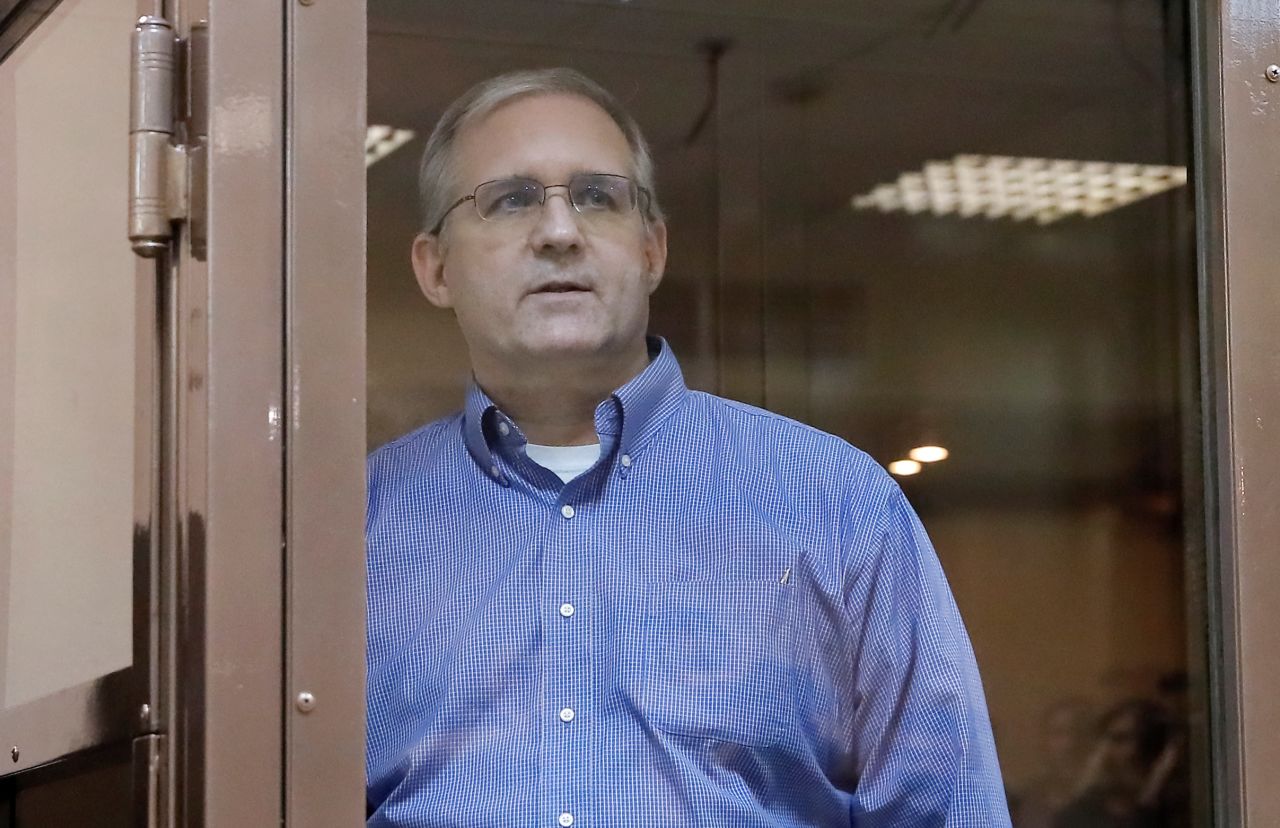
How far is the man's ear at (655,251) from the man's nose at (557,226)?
0.27 feet

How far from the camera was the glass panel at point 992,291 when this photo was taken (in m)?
1.43

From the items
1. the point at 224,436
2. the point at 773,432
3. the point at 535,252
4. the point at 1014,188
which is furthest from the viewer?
the point at 1014,188

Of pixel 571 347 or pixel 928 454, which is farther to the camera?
pixel 928 454

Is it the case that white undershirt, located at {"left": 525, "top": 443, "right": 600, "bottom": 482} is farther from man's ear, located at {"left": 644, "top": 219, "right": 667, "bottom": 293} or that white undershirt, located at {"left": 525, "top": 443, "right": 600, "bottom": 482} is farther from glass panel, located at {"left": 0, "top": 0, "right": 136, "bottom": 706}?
glass panel, located at {"left": 0, "top": 0, "right": 136, "bottom": 706}

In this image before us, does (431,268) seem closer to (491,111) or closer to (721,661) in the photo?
(491,111)

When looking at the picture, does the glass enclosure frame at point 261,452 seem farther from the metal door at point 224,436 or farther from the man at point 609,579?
the man at point 609,579

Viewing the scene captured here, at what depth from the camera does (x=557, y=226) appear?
4.33ft

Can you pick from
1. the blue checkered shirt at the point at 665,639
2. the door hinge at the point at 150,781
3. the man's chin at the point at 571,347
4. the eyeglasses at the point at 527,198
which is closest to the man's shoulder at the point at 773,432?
the blue checkered shirt at the point at 665,639

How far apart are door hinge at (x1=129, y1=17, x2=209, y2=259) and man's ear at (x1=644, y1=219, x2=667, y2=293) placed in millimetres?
445

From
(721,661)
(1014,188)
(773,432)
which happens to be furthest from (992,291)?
(721,661)

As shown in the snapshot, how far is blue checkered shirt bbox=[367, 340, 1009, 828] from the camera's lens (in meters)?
1.29

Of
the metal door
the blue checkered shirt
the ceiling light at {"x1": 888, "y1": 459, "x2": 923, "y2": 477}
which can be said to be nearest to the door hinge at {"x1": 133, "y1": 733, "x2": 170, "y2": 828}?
the metal door

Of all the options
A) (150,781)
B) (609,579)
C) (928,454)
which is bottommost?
(150,781)

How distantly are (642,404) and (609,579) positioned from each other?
0.55ft
